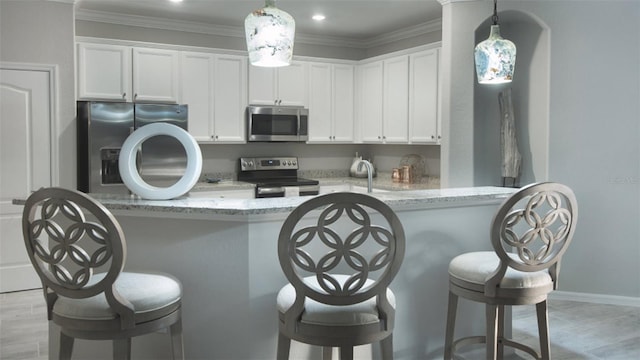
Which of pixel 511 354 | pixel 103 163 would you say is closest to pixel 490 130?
pixel 511 354

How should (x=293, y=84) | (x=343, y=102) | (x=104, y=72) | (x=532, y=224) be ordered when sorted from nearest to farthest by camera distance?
(x=532, y=224) → (x=104, y=72) → (x=293, y=84) → (x=343, y=102)

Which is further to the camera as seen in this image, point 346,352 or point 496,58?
point 496,58

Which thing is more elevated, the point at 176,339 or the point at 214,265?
the point at 214,265

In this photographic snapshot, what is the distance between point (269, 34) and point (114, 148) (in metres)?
2.89

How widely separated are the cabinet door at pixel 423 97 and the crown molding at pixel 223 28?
0.49 meters

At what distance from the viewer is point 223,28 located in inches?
222

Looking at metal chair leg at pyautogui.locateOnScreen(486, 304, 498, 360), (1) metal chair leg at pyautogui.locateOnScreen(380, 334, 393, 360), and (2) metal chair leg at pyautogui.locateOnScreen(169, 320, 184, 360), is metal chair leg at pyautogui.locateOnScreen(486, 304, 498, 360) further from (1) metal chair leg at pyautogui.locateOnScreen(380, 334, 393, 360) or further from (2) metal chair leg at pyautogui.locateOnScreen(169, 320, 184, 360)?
(2) metal chair leg at pyautogui.locateOnScreen(169, 320, 184, 360)

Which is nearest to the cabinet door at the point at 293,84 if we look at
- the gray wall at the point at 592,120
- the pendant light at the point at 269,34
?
the gray wall at the point at 592,120

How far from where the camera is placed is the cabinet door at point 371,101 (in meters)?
5.80

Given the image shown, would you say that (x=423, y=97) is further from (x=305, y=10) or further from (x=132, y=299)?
(x=132, y=299)

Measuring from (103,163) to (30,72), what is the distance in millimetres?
974

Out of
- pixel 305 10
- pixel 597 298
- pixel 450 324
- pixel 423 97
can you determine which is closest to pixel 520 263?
pixel 450 324

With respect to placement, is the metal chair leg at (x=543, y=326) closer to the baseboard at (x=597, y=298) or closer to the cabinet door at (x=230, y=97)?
the baseboard at (x=597, y=298)

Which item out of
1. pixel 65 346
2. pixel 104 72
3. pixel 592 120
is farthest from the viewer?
pixel 104 72
